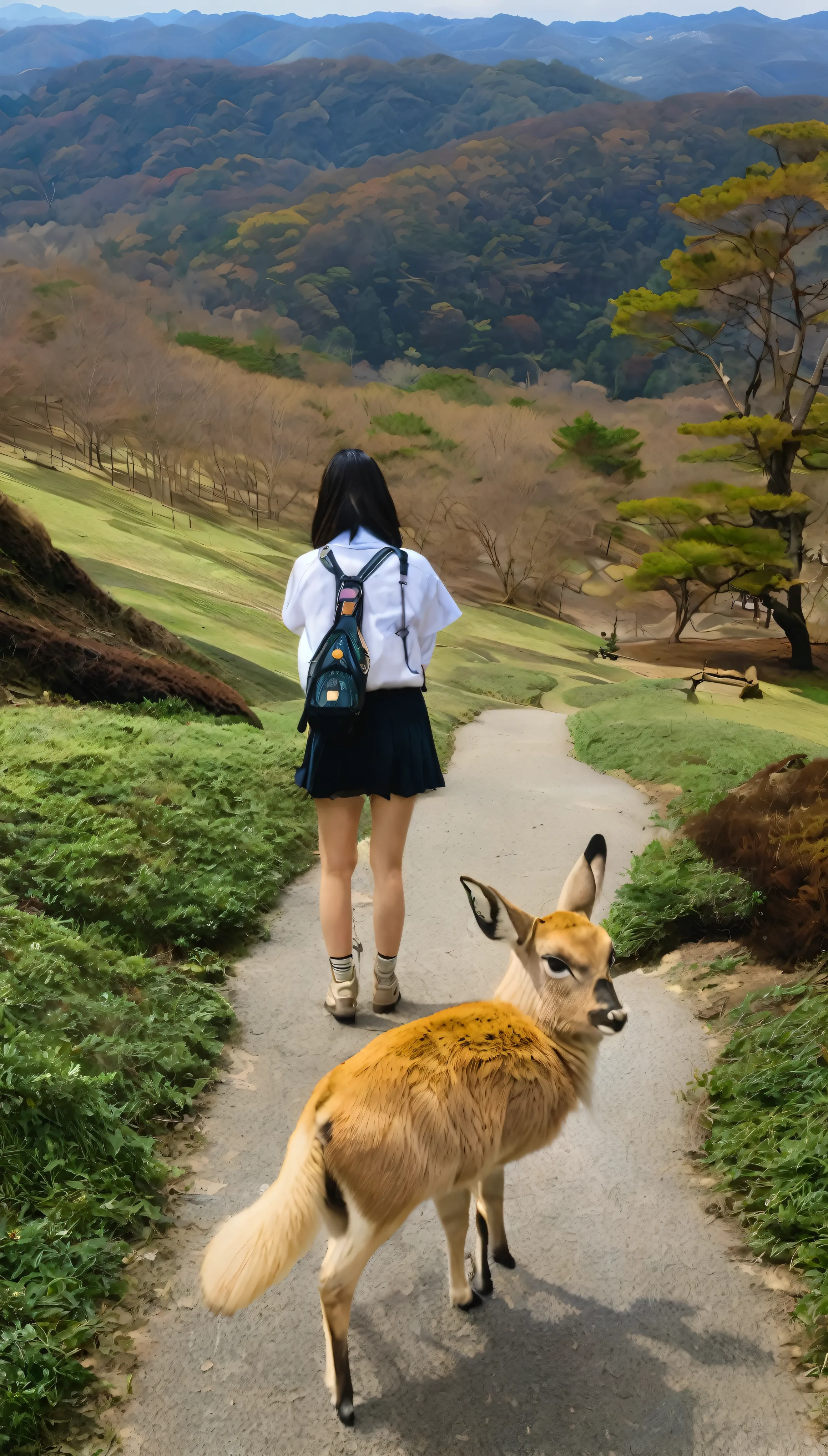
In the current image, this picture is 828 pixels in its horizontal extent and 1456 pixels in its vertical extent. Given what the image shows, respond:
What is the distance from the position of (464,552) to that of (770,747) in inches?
938

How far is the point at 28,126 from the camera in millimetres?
91250

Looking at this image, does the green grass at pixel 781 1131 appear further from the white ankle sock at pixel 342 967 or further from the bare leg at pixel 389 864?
the white ankle sock at pixel 342 967

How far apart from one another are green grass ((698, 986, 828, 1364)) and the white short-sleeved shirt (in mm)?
1984

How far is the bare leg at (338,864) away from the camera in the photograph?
3.83 meters

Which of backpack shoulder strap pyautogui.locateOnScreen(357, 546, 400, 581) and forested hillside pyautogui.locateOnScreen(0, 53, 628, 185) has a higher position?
forested hillside pyautogui.locateOnScreen(0, 53, 628, 185)

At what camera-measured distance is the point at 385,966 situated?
4113mm

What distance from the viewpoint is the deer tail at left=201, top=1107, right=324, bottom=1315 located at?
6.72 ft

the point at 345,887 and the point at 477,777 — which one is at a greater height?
the point at 345,887

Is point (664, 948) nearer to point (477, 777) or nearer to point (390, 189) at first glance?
point (477, 777)

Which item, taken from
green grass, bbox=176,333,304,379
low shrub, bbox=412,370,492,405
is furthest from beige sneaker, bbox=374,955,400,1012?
low shrub, bbox=412,370,492,405

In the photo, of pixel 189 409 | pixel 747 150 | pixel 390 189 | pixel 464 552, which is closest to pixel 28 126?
pixel 390 189

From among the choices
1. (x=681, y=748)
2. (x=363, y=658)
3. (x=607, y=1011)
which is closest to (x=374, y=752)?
(x=363, y=658)

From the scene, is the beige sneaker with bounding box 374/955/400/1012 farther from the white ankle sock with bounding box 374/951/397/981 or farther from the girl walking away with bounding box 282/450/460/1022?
the girl walking away with bounding box 282/450/460/1022

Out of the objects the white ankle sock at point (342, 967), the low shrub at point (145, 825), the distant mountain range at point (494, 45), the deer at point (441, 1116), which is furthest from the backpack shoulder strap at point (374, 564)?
the distant mountain range at point (494, 45)
